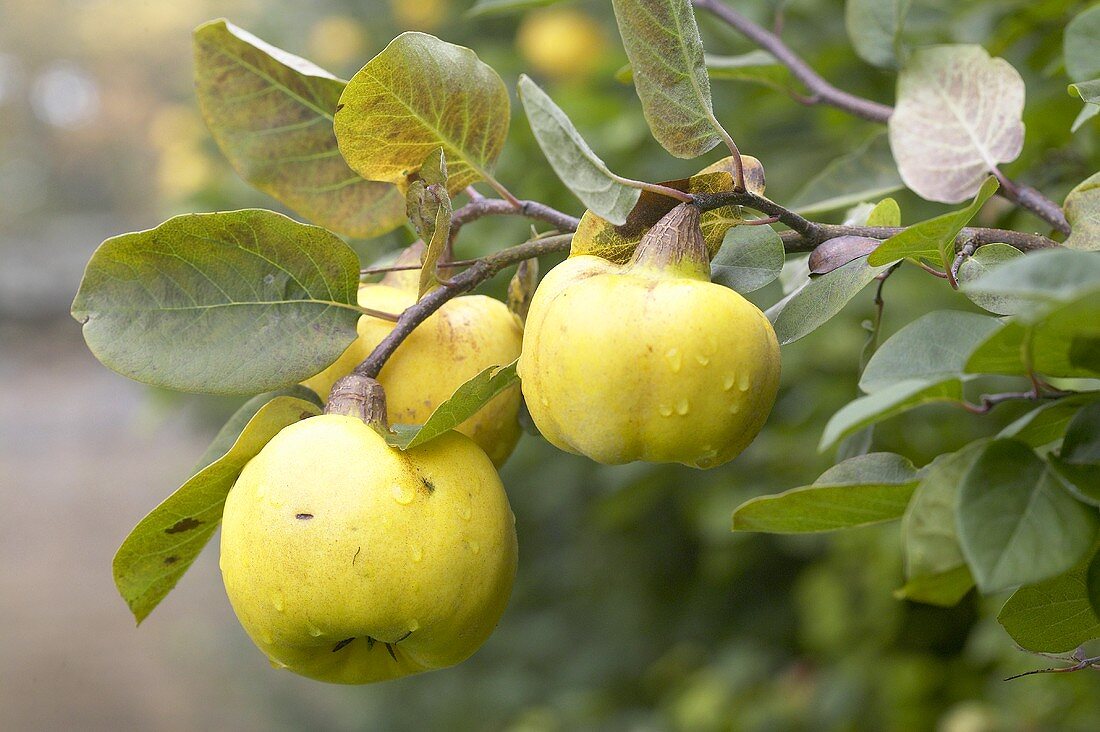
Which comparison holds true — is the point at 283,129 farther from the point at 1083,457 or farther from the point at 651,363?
the point at 1083,457

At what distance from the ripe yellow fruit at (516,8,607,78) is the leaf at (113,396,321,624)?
1.77 m

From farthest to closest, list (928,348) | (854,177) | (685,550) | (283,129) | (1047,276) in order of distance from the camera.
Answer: (685,550)
(854,177)
(283,129)
(928,348)
(1047,276)

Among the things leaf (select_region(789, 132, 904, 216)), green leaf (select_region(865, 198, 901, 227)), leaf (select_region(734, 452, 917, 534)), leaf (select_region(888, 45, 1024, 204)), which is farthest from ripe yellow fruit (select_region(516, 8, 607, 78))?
leaf (select_region(734, 452, 917, 534))

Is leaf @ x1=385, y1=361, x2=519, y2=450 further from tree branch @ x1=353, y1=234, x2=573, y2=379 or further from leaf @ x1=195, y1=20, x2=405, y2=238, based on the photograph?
leaf @ x1=195, y1=20, x2=405, y2=238

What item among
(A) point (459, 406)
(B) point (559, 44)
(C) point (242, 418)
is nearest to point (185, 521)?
(C) point (242, 418)

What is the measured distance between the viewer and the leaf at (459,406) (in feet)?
1.65

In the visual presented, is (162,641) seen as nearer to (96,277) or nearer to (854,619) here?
(854,619)

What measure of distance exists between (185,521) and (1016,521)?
42 cm

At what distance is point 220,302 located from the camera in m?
0.57

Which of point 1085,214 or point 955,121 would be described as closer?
point 1085,214

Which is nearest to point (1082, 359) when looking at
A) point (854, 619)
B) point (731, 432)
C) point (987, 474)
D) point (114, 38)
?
point (987, 474)

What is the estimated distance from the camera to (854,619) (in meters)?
1.81

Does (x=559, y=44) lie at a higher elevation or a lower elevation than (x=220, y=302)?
lower

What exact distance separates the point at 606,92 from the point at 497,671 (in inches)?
56.6
